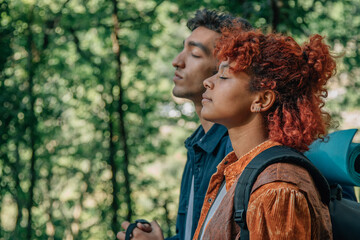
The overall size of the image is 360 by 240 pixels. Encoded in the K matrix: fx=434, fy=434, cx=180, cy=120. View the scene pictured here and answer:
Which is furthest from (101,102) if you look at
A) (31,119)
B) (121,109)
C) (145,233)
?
(145,233)

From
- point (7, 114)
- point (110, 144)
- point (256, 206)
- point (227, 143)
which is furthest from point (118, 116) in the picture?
point (256, 206)

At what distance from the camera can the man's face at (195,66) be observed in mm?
2332

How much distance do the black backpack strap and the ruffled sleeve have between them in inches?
1.8

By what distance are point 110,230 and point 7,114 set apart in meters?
2.29

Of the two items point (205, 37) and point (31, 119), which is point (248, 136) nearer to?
point (205, 37)

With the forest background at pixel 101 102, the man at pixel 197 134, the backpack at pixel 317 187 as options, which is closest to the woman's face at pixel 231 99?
the backpack at pixel 317 187

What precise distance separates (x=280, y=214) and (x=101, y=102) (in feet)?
14.6

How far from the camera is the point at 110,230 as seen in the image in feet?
18.3

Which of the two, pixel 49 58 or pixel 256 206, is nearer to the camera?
pixel 256 206

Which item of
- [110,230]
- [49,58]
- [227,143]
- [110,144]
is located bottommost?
[110,230]

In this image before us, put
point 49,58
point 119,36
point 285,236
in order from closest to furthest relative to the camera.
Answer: point 285,236 → point 49,58 → point 119,36

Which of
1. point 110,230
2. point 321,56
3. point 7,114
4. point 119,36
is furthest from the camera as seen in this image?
point 110,230

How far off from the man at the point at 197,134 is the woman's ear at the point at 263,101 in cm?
54

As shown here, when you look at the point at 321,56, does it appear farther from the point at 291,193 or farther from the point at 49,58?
the point at 49,58
